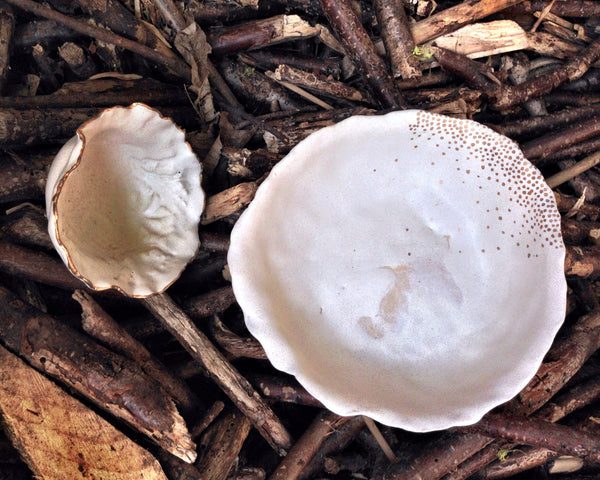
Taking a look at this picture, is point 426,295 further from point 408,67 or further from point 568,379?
point 408,67

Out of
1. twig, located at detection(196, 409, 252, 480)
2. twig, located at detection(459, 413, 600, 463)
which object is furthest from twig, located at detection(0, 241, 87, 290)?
twig, located at detection(459, 413, 600, 463)

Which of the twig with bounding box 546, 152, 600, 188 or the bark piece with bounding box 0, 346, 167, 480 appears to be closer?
the bark piece with bounding box 0, 346, 167, 480

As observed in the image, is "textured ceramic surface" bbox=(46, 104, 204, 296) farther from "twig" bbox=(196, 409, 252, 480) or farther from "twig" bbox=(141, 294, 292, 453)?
"twig" bbox=(196, 409, 252, 480)

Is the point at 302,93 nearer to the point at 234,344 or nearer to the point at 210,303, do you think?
the point at 210,303

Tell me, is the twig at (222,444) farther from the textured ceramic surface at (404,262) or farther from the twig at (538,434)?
the twig at (538,434)

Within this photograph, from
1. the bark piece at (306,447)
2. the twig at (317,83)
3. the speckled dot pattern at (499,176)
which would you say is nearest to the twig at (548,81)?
the speckled dot pattern at (499,176)

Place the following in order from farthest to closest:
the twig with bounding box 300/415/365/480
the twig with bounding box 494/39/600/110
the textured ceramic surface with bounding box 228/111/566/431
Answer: the twig with bounding box 494/39/600/110, the twig with bounding box 300/415/365/480, the textured ceramic surface with bounding box 228/111/566/431

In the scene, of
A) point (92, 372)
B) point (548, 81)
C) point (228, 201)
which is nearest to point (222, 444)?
point (92, 372)
